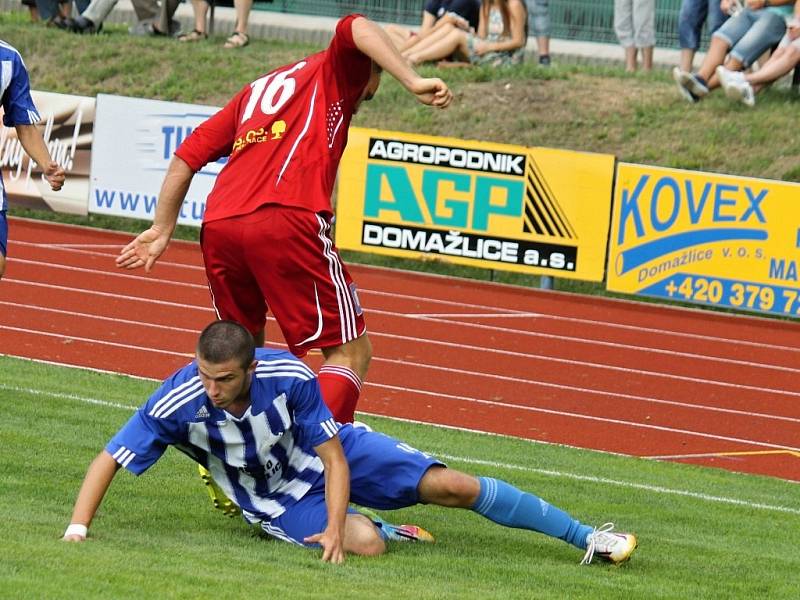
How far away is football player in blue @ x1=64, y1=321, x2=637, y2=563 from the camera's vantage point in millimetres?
5676

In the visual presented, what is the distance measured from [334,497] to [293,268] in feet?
3.68

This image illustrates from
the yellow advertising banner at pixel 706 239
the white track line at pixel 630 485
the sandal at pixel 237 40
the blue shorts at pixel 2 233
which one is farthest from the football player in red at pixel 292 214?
the sandal at pixel 237 40

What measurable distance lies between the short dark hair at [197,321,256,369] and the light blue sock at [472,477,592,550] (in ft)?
3.83

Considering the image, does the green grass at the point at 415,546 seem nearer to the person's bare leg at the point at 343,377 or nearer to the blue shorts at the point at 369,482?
the blue shorts at the point at 369,482

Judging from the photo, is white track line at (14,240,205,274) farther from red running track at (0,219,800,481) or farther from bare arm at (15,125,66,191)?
bare arm at (15,125,66,191)

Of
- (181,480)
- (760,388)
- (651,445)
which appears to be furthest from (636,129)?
(181,480)

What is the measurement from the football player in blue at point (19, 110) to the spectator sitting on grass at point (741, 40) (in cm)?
1159

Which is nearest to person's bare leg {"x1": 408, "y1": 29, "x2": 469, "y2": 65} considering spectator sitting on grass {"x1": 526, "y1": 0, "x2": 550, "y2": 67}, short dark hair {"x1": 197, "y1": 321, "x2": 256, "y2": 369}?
spectator sitting on grass {"x1": 526, "y1": 0, "x2": 550, "y2": 67}

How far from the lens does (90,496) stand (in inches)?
223

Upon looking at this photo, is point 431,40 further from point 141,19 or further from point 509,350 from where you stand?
point 509,350

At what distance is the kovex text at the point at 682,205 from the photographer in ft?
50.6

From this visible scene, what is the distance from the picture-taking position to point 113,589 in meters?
4.97

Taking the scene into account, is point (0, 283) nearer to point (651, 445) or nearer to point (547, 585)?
point (651, 445)

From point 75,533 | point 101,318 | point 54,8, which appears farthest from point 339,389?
point 54,8
